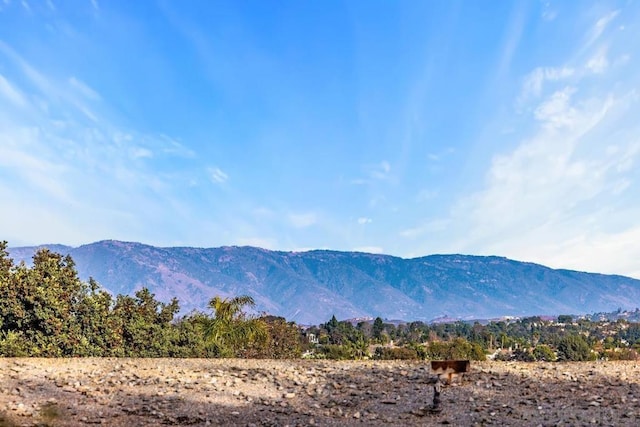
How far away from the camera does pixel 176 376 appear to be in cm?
1259

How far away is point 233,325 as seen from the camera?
1037 inches

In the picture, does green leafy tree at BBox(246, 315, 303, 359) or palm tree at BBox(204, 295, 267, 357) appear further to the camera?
green leafy tree at BBox(246, 315, 303, 359)

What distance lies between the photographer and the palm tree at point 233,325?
25562 millimetres

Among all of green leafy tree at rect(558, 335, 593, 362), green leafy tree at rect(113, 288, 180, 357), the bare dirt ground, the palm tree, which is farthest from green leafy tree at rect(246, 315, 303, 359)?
green leafy tree at rect(558, 335, 593, 362)

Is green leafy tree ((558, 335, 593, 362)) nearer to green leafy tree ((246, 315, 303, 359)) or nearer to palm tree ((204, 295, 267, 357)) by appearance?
green leafy tree ((246, 315, 303, 359))

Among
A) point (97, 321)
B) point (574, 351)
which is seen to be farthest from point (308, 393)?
point (574, 351)

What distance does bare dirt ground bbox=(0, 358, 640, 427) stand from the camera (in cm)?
947

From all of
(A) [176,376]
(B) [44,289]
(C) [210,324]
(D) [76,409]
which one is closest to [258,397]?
(A) [176,376]

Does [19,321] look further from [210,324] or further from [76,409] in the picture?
Answer: [210,324]

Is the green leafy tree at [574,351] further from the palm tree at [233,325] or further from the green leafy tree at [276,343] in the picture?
the palm tree at [233,325]

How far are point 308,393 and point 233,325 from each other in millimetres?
15417

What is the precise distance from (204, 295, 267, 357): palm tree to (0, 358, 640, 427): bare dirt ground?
35.7 ft

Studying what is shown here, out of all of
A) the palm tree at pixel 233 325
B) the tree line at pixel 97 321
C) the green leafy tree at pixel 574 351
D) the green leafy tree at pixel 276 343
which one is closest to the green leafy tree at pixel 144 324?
the tree line at pixel 97 321

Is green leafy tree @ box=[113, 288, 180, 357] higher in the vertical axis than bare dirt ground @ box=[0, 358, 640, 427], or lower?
higher
